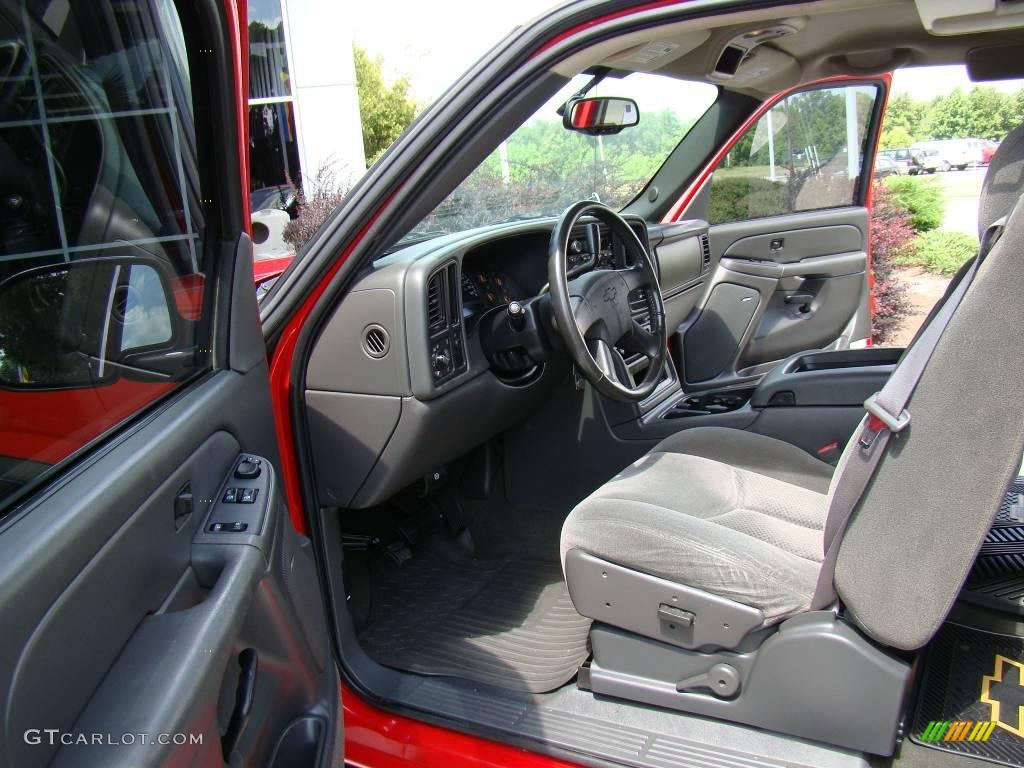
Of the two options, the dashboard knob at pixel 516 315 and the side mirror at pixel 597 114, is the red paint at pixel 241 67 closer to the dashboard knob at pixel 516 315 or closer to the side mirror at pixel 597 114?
the dashboard knob at pixel 516 315

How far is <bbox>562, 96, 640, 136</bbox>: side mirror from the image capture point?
2568 mm

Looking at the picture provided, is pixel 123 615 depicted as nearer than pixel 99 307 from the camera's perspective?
Yes

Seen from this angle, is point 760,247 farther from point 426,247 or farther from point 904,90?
point 426,247

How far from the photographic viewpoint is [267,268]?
A: 7.68 feet

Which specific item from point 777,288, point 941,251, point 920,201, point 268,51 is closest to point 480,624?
point 777,288

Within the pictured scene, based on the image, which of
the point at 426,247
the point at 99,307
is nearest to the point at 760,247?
the point at 426,247

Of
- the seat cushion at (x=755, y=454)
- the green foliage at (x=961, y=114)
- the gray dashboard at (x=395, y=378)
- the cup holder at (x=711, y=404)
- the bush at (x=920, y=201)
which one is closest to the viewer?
the gray dashboard at (x=395, y=378)

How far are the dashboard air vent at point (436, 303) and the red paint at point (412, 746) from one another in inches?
36.1

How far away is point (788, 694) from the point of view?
1578 mm

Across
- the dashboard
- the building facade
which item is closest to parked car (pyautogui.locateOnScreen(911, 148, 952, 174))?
the dashboard

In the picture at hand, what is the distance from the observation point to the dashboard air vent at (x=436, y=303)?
6.65 ft

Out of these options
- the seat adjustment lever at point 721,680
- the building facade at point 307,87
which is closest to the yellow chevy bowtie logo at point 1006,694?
the seat adjustment lever at point 721,680

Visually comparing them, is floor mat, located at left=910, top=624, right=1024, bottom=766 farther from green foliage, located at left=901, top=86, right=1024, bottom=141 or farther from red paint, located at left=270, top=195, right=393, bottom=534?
red paint, located at left=270, top=195, right=393, bottom=534

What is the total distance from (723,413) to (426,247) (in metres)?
1.29
